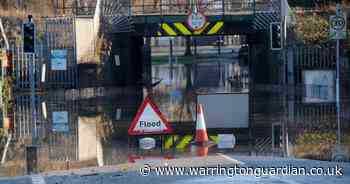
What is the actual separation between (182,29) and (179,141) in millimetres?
15983

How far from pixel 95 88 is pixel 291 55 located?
841 cm

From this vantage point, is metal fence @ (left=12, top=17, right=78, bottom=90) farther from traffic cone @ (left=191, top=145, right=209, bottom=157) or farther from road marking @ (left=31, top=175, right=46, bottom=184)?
road marking @ (left=31, top=175, right=46, bottom=184)

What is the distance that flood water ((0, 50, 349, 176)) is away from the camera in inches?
571

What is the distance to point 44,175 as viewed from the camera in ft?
38.7

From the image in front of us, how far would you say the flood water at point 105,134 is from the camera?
47.6 ft

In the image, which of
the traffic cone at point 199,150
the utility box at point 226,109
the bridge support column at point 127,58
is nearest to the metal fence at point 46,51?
the bridge support column at point 127,58

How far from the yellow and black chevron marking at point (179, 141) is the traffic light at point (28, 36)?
166 inches

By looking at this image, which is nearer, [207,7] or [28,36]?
[28,36]

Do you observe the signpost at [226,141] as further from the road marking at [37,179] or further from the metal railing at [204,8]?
the metal railing at [204,8]

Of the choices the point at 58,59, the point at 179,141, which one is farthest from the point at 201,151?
the point at 58,59

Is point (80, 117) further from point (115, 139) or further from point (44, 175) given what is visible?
point (44, 175)

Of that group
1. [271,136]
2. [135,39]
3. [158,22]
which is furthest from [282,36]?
[271,136]

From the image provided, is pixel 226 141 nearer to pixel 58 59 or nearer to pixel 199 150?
pixel 199 150

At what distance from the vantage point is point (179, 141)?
17.5 meters
